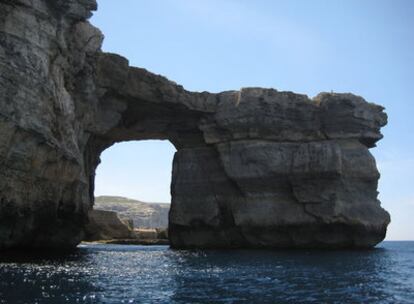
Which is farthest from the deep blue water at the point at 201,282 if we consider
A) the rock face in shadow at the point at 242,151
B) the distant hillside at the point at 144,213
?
the distant hillside at the point at 144,213

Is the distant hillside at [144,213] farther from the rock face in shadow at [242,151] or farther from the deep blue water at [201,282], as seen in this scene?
the deep blue water at [201,282]

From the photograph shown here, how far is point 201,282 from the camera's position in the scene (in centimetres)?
2550

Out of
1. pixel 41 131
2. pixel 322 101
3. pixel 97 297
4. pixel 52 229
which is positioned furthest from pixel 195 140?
pixel 97 297

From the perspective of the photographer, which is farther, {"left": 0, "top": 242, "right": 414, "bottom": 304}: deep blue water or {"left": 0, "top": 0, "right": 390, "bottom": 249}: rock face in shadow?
{"left": 0, "top": 0, "right": 390, "bottom": 249}: rock face in shadow

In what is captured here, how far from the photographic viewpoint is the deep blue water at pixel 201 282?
66.6ft

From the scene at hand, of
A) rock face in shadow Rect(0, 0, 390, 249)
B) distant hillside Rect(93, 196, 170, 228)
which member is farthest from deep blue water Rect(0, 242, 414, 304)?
distant hillside Rect(93, 196, 170, 228)

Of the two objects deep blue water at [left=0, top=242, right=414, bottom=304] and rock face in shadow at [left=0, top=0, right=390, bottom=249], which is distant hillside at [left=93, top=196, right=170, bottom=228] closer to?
rock face in shadow at [left=0, top=0, right=390, bottom=249]

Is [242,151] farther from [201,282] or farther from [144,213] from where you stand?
[144,213]

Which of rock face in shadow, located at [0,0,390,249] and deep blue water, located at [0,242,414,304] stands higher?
rock face in shadow, located at [0,0,390,249]

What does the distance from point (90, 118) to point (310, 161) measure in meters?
23.1

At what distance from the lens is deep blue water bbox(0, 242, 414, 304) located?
20.3 m

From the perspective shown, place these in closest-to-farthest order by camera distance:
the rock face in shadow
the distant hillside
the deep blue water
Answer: the deep blue water
the rock face in shadow
the distant hillside

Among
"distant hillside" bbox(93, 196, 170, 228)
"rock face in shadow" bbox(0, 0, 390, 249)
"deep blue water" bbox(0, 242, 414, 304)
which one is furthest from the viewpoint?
"distant hillside" bbox(93, 196, 170, 228)

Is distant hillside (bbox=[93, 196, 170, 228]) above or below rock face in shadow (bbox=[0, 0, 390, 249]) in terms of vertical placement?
below
